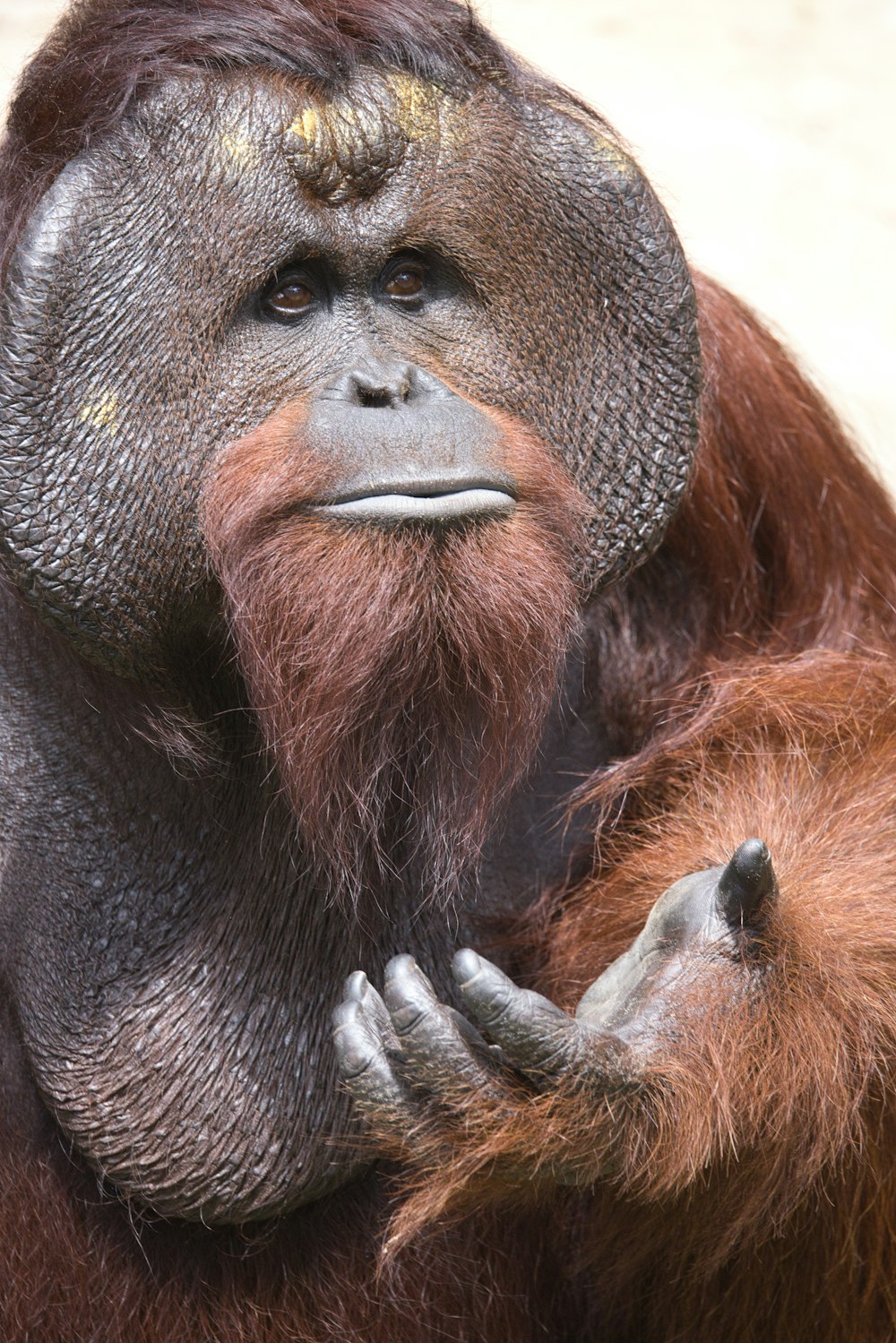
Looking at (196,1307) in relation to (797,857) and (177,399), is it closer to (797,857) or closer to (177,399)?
(797,857)

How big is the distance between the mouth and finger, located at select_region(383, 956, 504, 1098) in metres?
0.39

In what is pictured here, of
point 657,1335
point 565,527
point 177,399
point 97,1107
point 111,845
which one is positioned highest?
point 177,399

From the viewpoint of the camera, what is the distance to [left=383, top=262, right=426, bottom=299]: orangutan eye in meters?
1.56

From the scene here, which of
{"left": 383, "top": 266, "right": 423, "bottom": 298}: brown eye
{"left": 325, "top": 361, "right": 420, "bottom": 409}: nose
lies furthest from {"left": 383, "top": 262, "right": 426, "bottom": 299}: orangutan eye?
{"left": 325, "top": 361, "right": 420, "bottom": 409}: nose

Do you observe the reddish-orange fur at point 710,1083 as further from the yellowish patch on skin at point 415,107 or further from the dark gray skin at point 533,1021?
the yellowish patch on skin at point 415,107

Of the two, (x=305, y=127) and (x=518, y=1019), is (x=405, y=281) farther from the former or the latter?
(x=518, y=1019)

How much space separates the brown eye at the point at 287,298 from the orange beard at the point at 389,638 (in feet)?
0.37

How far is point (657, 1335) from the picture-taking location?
2.01 metres

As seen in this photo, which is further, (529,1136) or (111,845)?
(111,845)

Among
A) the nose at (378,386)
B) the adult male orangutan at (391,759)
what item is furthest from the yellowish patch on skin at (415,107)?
the nose at (378,386)

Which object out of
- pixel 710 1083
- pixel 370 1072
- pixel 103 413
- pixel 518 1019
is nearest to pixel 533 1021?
pixel 518 1019

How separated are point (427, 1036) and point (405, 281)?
0.71 metres

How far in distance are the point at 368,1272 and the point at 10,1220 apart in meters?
0.40

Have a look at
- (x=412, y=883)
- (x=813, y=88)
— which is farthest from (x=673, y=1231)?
(x=813, y=88)
